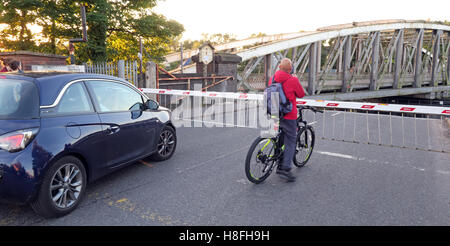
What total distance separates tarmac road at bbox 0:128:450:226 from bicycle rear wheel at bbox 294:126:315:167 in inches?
6.6

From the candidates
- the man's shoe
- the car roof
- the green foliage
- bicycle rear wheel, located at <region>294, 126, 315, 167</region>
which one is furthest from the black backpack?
the green foliage

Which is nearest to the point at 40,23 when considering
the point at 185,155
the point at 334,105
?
the point at 185,155

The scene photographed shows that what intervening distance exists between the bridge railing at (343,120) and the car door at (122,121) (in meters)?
2.57

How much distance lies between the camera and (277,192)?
4.28 m

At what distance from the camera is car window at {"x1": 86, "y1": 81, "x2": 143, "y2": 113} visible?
13.7ft

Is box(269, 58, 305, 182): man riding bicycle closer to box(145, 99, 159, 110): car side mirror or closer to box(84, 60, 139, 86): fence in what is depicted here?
box(145, 99, 159, 110): car side mirror

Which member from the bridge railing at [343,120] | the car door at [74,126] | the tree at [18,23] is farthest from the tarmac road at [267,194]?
the tree at [18,23]

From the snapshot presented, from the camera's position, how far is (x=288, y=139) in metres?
4.64

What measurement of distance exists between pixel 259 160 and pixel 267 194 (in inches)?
19.5

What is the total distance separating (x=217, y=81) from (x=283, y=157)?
10.3 metres

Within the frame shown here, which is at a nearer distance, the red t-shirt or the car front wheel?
the red t-shirt

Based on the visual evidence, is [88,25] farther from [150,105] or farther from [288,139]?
[288,139]

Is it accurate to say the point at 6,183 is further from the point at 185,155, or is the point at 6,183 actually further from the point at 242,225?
the point at 185,155

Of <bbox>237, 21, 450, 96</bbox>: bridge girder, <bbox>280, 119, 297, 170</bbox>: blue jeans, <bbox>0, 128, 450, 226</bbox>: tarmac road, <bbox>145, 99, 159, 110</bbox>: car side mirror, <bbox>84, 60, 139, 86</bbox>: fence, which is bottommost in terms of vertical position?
<bbox>0, 128, 450, 226</bbox>: tarmac road
